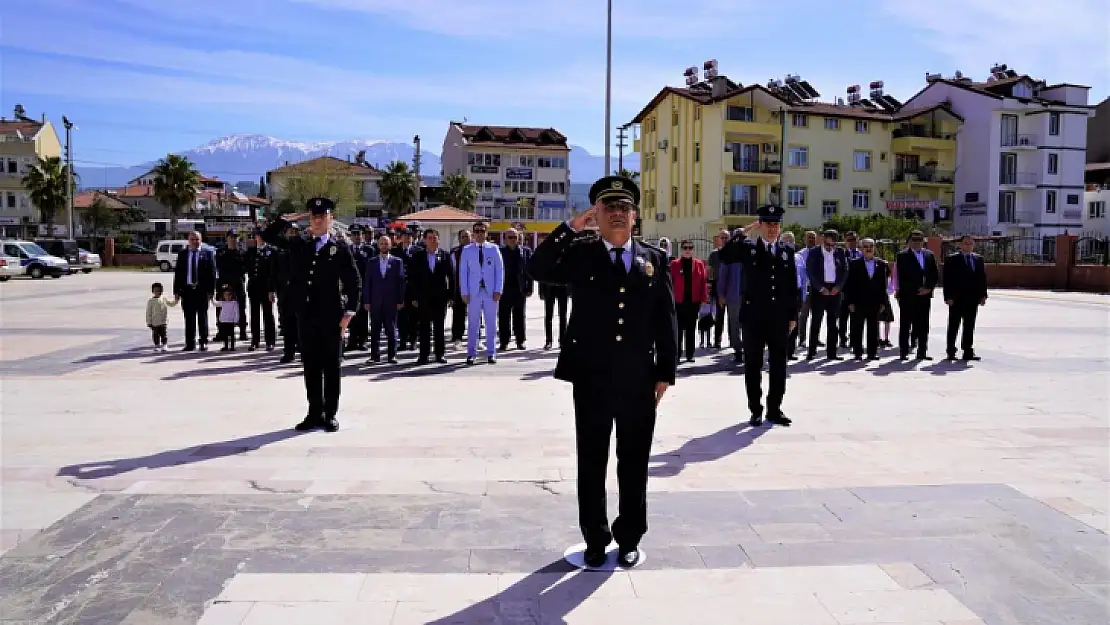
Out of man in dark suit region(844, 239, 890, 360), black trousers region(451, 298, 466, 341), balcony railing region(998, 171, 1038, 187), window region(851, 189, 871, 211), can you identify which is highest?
balcony railing region(998, 171, 1038, 187)

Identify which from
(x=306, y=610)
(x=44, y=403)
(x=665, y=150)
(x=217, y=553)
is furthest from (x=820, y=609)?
(x=665, y=150)

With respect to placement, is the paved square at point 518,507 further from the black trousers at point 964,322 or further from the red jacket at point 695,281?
the red jacket at point 695,281

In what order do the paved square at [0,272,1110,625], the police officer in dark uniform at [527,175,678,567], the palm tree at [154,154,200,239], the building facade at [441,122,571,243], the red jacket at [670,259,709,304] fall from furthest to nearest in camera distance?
the building facade at [441,122,571,243], the palm tree at [154,154,200,239], the red jacket at [670,259,709,304], the police officer in dark uniform at [527,175,678,567], the paved square at [0,272,1110,625]

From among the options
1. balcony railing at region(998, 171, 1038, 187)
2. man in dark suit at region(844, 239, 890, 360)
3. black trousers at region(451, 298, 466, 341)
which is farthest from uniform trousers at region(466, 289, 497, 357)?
balcony railing at region(998, 171, 1038, 187)

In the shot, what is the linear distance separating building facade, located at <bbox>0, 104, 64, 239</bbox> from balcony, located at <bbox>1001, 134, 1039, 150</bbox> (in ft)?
245

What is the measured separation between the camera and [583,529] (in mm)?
4828

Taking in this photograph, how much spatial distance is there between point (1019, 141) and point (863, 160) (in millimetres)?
10291

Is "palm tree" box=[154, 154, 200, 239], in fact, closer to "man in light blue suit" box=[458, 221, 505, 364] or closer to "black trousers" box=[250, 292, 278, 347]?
"black trousers" box=[250, 292, 278, 347]

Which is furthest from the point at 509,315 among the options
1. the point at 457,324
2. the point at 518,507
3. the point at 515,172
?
the point at 515,172

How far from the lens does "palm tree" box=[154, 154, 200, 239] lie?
63.9m

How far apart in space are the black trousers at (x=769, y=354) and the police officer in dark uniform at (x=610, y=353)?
12.5ft

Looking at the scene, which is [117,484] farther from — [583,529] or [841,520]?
[841,520]

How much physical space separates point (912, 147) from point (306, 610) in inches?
2402

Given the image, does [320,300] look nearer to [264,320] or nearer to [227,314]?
[227,314]
